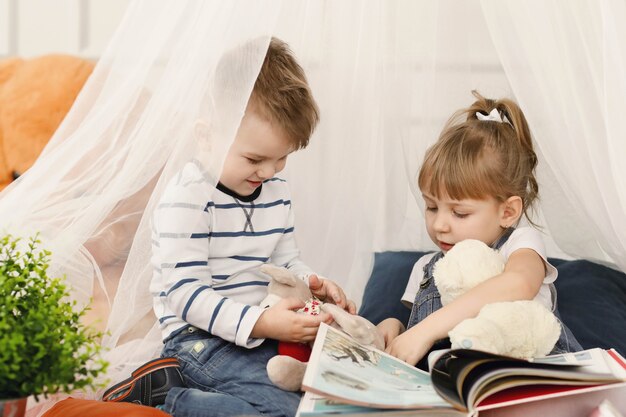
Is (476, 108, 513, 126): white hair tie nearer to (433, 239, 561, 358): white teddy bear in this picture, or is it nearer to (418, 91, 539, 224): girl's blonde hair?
(418, 91, 539, 224): girl's blonde hair

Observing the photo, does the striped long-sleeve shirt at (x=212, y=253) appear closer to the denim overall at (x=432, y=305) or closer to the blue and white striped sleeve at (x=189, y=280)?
the blue and white striped sleeve at (x=189, y=280)

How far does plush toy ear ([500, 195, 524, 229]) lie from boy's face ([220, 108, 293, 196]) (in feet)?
1.57

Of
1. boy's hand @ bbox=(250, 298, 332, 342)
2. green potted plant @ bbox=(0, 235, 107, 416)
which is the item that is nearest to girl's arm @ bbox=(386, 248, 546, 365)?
boy's hand @ bbox=(250, 298, 332, 342)

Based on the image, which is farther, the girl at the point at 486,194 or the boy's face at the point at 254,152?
the girl at the point at 486,194

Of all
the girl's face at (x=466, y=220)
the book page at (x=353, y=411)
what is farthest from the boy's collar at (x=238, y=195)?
the book page at (x=353, y=411)

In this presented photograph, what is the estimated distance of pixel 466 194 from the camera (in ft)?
5.38

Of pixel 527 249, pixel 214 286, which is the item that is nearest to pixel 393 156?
pixel 527 249

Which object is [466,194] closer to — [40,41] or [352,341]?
[352,341]

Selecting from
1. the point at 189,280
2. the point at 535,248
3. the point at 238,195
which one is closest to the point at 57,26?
the point at 238,195

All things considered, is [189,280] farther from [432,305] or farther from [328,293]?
[432,305]

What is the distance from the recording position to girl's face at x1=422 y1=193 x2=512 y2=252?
165 centimetres

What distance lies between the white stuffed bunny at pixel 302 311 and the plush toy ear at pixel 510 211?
41 centimetres

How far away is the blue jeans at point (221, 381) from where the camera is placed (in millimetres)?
1336

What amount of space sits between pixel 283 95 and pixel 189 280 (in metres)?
0.37
